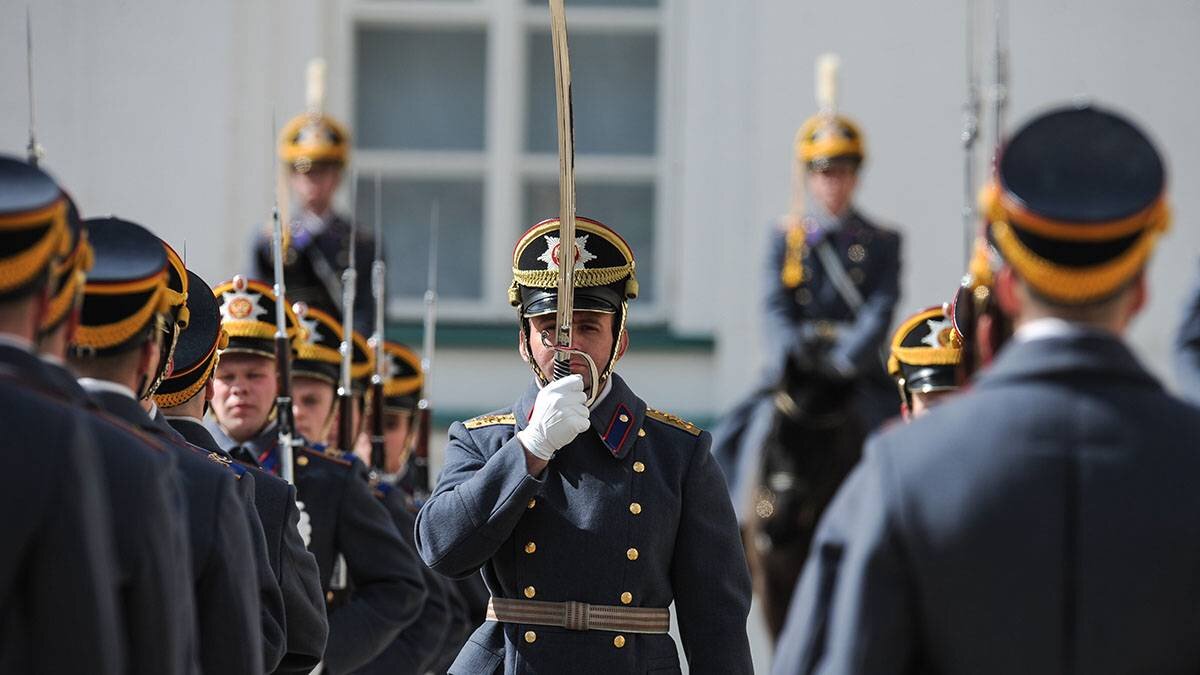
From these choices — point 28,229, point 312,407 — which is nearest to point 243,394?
point 312,407

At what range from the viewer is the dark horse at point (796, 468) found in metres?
4.54

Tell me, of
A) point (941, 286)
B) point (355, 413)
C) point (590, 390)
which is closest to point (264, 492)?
point (590, 390)

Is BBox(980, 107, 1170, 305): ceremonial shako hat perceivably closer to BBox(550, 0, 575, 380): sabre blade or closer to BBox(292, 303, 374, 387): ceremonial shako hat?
BBox(550, 0, 575, 380): sabre blade

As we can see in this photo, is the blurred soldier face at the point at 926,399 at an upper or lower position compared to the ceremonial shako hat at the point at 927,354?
lower

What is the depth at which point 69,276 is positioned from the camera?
4273 mm

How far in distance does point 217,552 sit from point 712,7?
8440 mm

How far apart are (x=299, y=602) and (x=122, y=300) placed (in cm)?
148

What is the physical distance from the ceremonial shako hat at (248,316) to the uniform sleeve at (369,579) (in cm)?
49

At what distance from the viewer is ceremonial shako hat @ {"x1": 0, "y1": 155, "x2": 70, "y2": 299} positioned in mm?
4066

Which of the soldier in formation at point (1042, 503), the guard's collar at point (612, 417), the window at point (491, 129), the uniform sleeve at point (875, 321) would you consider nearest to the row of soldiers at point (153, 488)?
the guard's collar at point (612, 417)

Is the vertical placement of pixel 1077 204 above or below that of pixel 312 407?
above

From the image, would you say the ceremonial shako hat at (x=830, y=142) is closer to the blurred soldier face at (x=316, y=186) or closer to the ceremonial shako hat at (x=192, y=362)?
the blurred soldier face at (x=316, y=186)

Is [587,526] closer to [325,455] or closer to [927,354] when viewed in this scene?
[927,354]

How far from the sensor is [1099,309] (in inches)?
160
